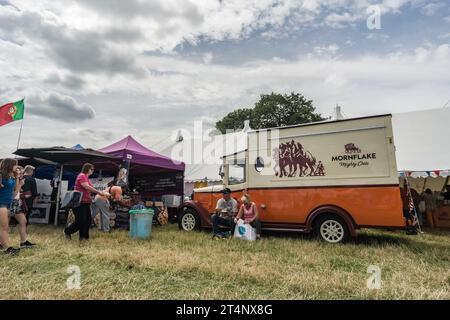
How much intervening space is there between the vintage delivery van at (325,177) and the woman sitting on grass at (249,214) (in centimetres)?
33

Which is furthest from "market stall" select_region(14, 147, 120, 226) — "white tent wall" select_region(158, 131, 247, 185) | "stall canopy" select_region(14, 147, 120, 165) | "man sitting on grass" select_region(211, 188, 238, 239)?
"white tent wall" select_region(158, 131, 247, 185)

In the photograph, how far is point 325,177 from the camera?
640cm

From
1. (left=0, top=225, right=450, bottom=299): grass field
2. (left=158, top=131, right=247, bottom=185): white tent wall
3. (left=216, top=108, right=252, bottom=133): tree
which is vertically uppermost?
(left=216, top=108, right=252, bottom=133): tree

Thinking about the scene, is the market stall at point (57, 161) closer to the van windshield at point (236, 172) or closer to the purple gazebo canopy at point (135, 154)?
the purple gazebo canopy at point (135, 154)

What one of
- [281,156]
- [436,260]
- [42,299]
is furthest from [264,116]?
[42,299]

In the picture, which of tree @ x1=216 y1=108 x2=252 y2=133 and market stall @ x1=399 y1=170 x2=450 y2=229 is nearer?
market stall @ x1=399 y1=170 x2=450 y2=229

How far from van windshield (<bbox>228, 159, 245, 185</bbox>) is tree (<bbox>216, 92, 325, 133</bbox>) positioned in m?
28.4

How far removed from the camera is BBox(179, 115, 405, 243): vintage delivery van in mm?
5852

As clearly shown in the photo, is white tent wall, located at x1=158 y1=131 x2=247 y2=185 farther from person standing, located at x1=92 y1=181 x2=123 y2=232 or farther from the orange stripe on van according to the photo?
the orange stripe on van

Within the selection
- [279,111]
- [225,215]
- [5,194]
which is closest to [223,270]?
[225,215]

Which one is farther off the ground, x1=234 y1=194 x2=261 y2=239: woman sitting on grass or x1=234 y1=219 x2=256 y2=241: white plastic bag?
x1=234 y1=194 x2=261 y2=239: woman sitting on grass

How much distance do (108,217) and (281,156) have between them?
183 inches

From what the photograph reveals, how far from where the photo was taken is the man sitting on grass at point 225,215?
691cm
